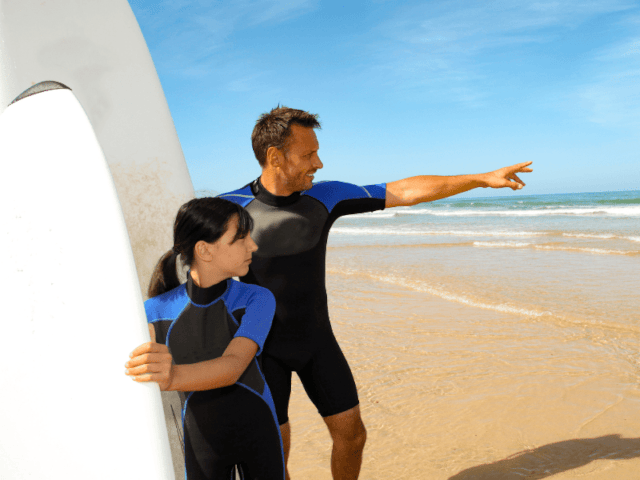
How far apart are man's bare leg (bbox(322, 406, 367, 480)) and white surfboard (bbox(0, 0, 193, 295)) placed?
3.41 feet

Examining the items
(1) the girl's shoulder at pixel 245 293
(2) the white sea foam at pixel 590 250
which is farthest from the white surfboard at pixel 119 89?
(2) the white sea foam at pixel 590 250

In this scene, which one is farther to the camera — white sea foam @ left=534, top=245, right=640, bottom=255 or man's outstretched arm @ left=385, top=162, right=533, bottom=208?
white sea foam @ left=534, top=245, right=640, bottom=255

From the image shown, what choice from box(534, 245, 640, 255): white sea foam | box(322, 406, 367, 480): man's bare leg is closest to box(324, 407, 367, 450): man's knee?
box(322, 406, 367, 480): man's bare leg

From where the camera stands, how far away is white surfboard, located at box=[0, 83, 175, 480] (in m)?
1.05

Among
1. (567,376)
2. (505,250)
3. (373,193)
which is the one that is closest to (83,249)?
(373,193)

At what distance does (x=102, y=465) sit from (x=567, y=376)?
408cm

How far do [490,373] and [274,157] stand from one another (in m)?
3.12

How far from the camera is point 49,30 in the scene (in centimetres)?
188

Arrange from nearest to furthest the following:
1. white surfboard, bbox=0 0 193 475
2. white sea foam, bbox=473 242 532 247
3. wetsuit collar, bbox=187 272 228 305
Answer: wetsuit collar, bbox=187 272 228 305 → white surfboard, bbox=0 0 193 475 → white sea foam, bbox=473 242 532 247

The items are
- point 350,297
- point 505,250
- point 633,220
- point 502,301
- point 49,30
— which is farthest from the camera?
point 633,220

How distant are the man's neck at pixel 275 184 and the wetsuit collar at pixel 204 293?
2.73ft

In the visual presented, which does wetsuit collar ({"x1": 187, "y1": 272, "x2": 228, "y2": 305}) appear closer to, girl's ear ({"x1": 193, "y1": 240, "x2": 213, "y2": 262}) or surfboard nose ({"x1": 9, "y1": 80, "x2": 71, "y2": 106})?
girl's ear ({"x1": 193, "y1": 240, "x2": 213, "y2": 262})

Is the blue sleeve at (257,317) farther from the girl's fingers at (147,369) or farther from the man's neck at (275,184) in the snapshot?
the man's neck at (275,184)

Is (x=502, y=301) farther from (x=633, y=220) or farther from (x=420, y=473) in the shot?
(x=633, y=220)
